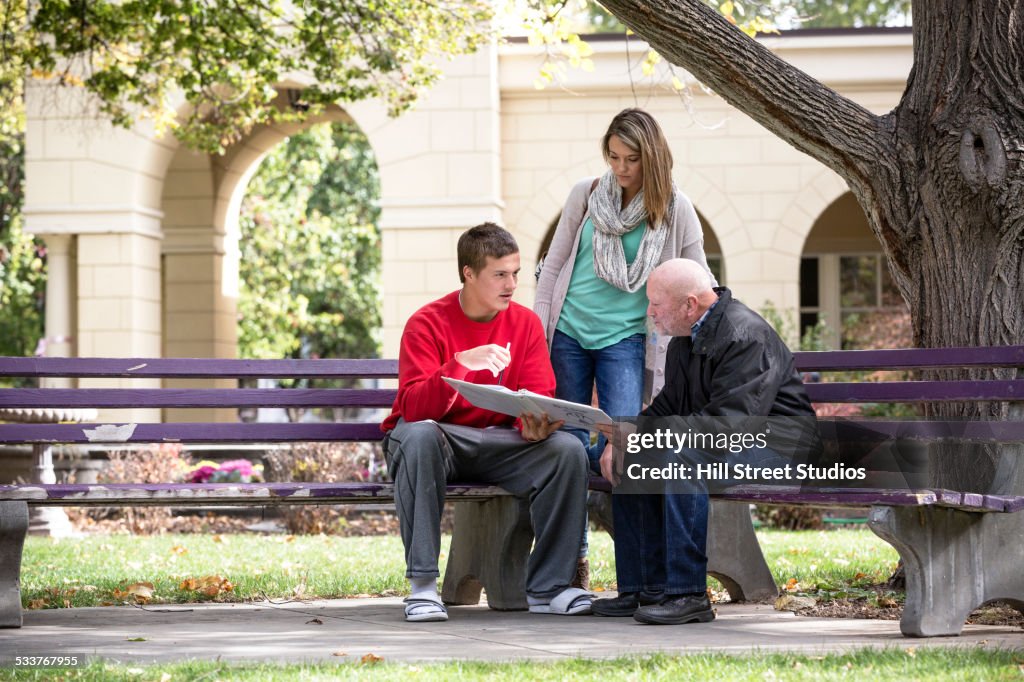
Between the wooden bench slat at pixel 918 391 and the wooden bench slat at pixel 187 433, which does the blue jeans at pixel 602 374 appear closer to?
the wooden bench slat at pixel 918 391

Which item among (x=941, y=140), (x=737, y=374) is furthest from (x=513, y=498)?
(x=941, y=140)

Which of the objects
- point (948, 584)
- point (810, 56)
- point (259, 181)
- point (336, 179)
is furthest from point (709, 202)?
point (336, 179)

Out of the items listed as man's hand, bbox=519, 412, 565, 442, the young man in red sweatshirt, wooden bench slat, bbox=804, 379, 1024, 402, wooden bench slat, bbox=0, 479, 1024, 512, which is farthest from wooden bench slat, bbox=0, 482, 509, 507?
wooden bench slat, bbox=804, 379, 1024, 402

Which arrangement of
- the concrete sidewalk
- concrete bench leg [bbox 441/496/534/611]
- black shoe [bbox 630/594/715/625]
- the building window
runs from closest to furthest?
1. the concrete sidewalk
2. black shoe [bbox 630/594/715/625]
3. concrete bench leg [bbox 441/496/534/611]
4. the building window

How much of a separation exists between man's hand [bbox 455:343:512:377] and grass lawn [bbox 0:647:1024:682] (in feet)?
4.16

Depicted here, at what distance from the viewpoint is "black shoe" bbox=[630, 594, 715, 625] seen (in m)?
4.93

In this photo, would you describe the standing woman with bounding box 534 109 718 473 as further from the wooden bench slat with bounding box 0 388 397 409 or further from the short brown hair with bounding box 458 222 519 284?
the wooden bench slat with bounding box 0 388 397 409

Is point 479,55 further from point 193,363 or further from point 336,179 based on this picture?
point 336,179

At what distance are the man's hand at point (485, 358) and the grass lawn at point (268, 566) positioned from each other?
1.82 metres

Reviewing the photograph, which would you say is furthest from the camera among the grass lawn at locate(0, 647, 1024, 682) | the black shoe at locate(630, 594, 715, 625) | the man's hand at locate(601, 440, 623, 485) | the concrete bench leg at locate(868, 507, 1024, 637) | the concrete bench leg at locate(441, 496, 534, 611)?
the concrete bench leg at locate(441, 496, 534, 611)

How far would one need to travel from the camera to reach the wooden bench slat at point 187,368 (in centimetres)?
563

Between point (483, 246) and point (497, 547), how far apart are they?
121cm

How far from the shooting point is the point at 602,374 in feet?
18.5

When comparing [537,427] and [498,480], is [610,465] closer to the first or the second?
[537,427]
